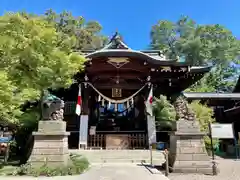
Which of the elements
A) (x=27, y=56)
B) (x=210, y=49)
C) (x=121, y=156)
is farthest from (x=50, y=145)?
(x=210, y=49)

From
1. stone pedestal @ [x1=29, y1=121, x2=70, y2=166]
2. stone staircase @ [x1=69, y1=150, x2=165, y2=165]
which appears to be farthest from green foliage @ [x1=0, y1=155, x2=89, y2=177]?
stone staircase @ [x1=69, y1=150, x2=165, y2=165]

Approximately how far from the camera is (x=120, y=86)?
12.8 metres

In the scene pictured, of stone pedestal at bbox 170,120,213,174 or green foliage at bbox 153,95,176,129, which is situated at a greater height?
green foliage at bbox 153,95,176,129

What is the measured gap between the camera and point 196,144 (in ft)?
22.6

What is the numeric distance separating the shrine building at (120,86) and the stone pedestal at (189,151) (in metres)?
4.02

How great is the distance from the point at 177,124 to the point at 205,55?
80.0ft

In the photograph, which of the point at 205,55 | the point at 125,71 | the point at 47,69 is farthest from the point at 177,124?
the point at 205,55

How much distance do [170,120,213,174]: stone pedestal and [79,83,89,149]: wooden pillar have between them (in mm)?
5349

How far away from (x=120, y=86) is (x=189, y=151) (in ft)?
22.3

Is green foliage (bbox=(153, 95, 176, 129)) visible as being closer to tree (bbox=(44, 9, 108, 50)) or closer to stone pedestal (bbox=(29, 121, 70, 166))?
stone pedestal (bbox=(29, 121, 70, 166))

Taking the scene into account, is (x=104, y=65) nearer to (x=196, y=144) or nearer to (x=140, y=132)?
(x=140, y=132)

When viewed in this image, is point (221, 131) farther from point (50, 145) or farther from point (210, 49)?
point (210, 49)

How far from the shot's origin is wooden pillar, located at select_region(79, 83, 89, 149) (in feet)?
35.8

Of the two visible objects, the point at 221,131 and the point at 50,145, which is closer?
the point at 50,145
